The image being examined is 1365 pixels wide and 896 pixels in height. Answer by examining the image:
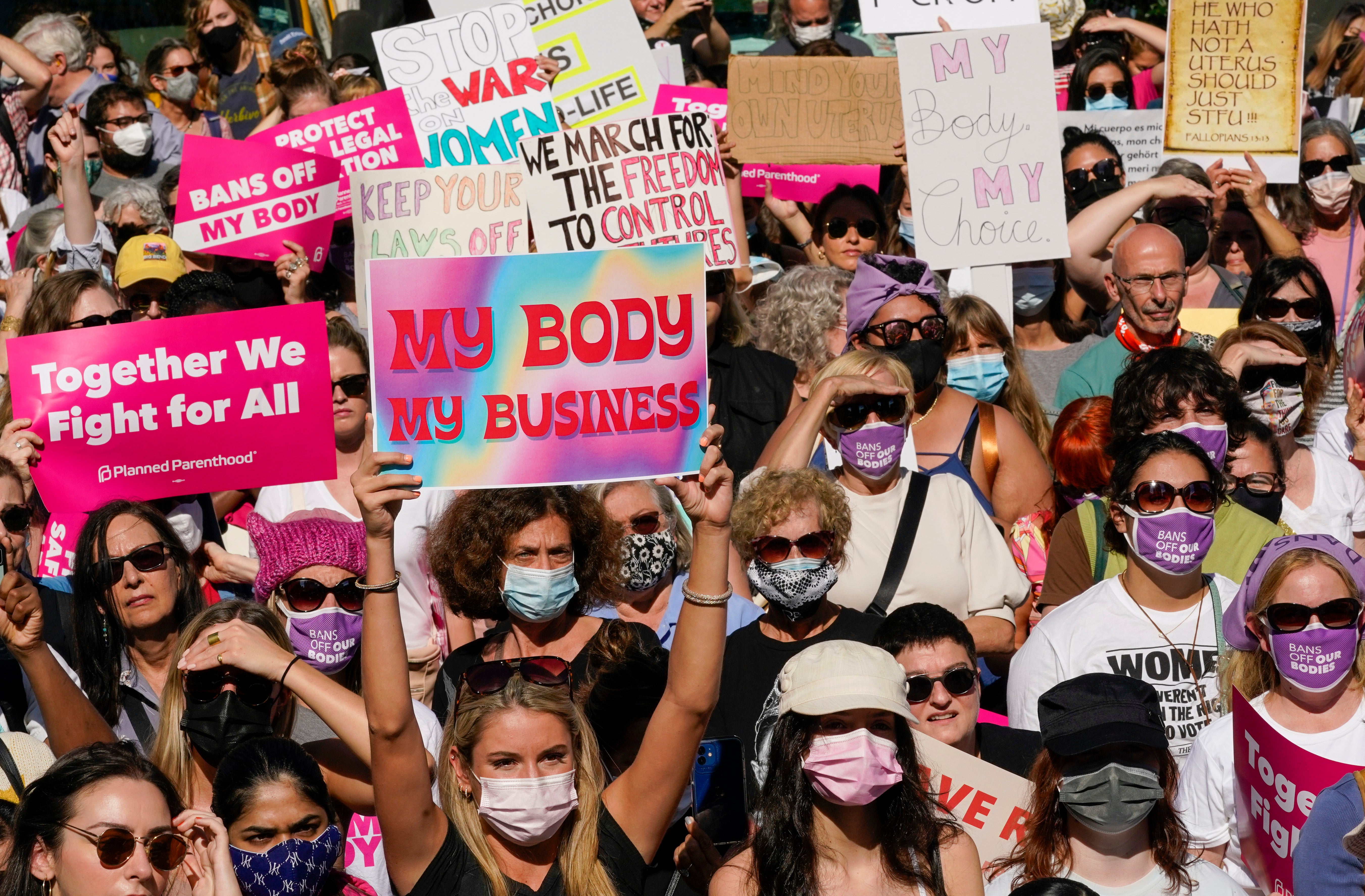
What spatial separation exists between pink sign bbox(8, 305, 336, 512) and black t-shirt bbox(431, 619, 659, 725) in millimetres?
784

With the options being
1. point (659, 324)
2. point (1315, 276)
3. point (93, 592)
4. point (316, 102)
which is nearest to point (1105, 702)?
point (659, 324)

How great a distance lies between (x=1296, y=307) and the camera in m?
7.16

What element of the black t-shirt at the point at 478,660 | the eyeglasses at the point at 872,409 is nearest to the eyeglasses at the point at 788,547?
the black t-shirt at the point at 478,660

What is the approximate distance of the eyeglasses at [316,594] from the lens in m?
4.90

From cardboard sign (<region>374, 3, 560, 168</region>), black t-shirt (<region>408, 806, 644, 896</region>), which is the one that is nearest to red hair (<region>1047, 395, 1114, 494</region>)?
black t-shirt (<region>408, 806, 644, 896</region>)

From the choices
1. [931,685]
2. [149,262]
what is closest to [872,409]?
[931,685]

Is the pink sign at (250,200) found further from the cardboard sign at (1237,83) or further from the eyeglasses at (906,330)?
the cardboard sign at (1237,83)

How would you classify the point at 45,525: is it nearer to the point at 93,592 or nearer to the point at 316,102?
the point at 93,592

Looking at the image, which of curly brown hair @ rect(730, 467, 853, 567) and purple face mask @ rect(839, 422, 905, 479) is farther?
purple face mask @ rect(839, 422, 905, 479)

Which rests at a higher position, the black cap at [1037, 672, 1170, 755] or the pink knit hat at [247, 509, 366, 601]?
the pink knit hat at [247, 509, 366, 601]

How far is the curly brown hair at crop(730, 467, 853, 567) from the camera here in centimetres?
509

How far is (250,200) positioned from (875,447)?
11.6ft

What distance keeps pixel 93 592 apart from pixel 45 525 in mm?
1329

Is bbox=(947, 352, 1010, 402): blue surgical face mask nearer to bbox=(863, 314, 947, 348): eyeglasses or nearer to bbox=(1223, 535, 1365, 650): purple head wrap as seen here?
bbox=(863, 314, 947, 348): eyeglasses
